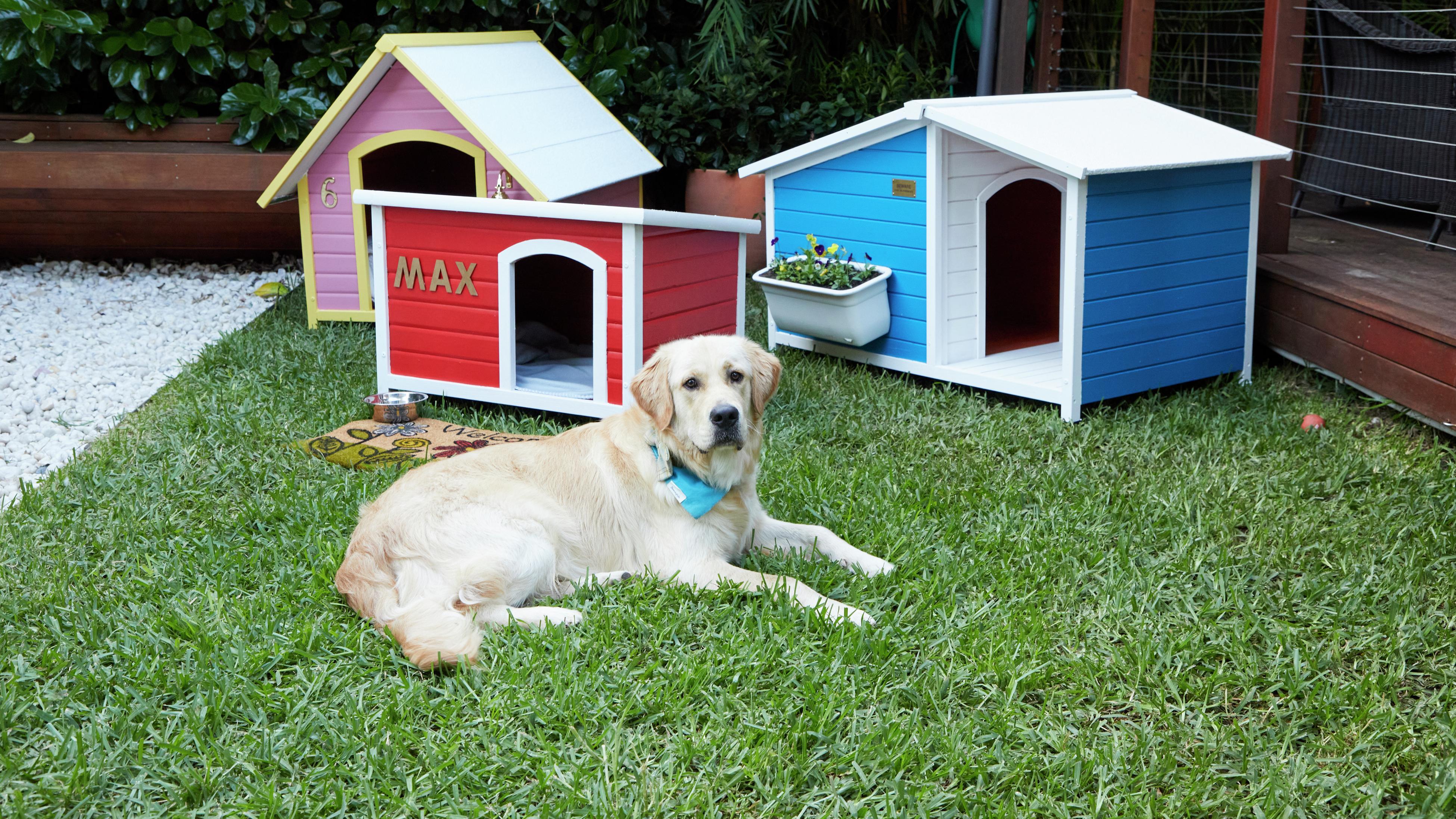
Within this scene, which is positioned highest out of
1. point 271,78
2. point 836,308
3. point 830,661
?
point 271,78

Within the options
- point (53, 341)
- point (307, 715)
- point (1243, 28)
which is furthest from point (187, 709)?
point (1243, 28)

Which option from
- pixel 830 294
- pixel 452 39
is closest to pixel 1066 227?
pixel 830 294

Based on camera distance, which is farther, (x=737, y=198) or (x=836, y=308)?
(x=737, y=198)

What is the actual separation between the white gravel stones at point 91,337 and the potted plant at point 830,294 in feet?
9.62

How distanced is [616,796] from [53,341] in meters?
5.23

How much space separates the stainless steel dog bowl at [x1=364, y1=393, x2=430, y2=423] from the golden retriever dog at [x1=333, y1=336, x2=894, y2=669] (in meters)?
Result: 1.37

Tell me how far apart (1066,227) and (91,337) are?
→ 504 cm

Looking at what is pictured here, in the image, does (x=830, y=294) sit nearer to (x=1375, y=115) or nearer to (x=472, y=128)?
(x=472, y=128)

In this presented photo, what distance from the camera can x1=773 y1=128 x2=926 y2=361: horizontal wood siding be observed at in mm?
5152

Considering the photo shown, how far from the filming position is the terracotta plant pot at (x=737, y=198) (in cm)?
741

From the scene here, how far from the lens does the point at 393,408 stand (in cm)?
465

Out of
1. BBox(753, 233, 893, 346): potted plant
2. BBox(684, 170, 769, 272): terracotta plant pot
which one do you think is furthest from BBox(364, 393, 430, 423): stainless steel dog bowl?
BBox(684, 170, 769, 272): terracotta plant pot

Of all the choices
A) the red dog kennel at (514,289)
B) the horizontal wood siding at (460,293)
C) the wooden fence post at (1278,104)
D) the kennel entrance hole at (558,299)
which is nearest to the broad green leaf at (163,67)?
the kennel entrance hole at (558,299)

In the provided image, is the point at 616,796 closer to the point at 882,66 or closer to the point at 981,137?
the point at 981,137
